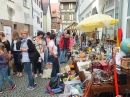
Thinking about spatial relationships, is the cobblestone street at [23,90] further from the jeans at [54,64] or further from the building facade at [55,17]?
the building facade at [55,17]

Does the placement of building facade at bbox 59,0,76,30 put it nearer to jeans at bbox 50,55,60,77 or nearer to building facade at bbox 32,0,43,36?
building facade at bbox 32,0,43,36

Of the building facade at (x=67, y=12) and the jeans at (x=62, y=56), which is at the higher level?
the building facade at (x=67, y=12)

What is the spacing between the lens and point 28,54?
4.59 meters

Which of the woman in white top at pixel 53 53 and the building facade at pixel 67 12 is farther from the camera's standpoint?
the building facade at pixel 67 12

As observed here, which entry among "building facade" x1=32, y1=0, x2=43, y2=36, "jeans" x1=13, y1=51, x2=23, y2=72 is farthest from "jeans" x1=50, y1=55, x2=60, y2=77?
"building facade" x1=32, y1=0, x2=43, y2=36

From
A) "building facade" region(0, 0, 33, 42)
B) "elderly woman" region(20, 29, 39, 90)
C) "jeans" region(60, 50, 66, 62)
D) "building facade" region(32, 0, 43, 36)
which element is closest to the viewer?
"elderly woman" region(20, 29, 39, 90)

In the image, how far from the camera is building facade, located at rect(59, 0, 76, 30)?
47.0 m

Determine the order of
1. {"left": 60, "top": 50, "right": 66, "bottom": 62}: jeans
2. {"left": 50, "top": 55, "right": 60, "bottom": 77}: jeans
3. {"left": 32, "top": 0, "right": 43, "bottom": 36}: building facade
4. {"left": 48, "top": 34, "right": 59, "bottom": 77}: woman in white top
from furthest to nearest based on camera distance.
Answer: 1. {"left": 32, "top": 0, "right": 43, "bottom": 36}: building facade
2. {"left": 60, "top": 50, "right": 66, "bottom": 62}: jeans
3. {"left": 50, "top": 55, "right": 60, "bottom": 77}: jeans
4. {"left": 48, "top": 34, "right": 59, "bottom": 77}: woman in white top

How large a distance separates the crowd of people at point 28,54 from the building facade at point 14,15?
4.35 m

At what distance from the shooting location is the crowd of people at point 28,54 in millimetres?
4570

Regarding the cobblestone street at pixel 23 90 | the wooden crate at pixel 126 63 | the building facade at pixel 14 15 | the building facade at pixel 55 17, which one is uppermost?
the building facade at pixel 55 17

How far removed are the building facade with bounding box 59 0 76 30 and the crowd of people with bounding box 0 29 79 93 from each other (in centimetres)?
3892

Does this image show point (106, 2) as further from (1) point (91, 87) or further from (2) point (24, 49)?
(1) point (91, 87)

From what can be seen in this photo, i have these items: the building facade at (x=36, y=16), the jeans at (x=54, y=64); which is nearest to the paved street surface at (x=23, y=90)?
the jeans at (x=54, y=64)
